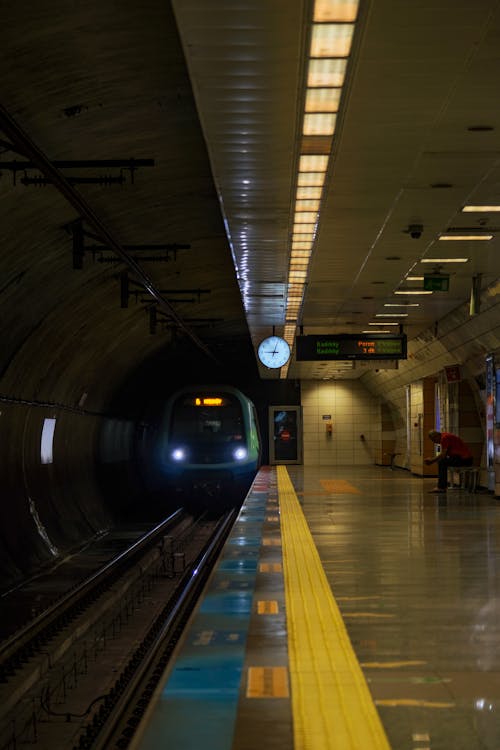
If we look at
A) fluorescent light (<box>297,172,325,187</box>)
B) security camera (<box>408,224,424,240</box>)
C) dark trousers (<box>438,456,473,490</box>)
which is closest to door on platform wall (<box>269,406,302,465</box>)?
dark trousers (<box>438,456,473,490</box>)

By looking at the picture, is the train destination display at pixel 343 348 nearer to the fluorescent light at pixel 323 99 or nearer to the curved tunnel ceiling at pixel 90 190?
the curved tunnel ceiling at pixel 90 190

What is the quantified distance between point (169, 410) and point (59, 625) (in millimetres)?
12688

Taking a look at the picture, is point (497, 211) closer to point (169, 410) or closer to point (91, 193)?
point (91, 193)

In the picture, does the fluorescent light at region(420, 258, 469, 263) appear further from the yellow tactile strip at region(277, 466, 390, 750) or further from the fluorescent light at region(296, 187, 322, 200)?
the yellow tactile strip at region(277, 466, 390, 750)

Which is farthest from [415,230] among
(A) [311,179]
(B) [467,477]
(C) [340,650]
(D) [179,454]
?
(D) [179,454]

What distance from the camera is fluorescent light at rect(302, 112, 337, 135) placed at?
7.31m

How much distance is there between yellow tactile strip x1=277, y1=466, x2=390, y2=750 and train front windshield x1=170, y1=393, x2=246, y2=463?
15370 millimetres

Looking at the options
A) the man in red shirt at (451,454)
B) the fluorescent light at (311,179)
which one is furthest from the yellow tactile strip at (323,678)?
the man in red shirt at (451,454)

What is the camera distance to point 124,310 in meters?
18.3

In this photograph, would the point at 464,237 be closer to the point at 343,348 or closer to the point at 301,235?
the point at 301,235

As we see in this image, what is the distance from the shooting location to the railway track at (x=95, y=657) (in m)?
7.32

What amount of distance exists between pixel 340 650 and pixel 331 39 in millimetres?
3325

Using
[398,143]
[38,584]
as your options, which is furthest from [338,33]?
[38,584]

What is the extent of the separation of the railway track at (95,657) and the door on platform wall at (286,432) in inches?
724
